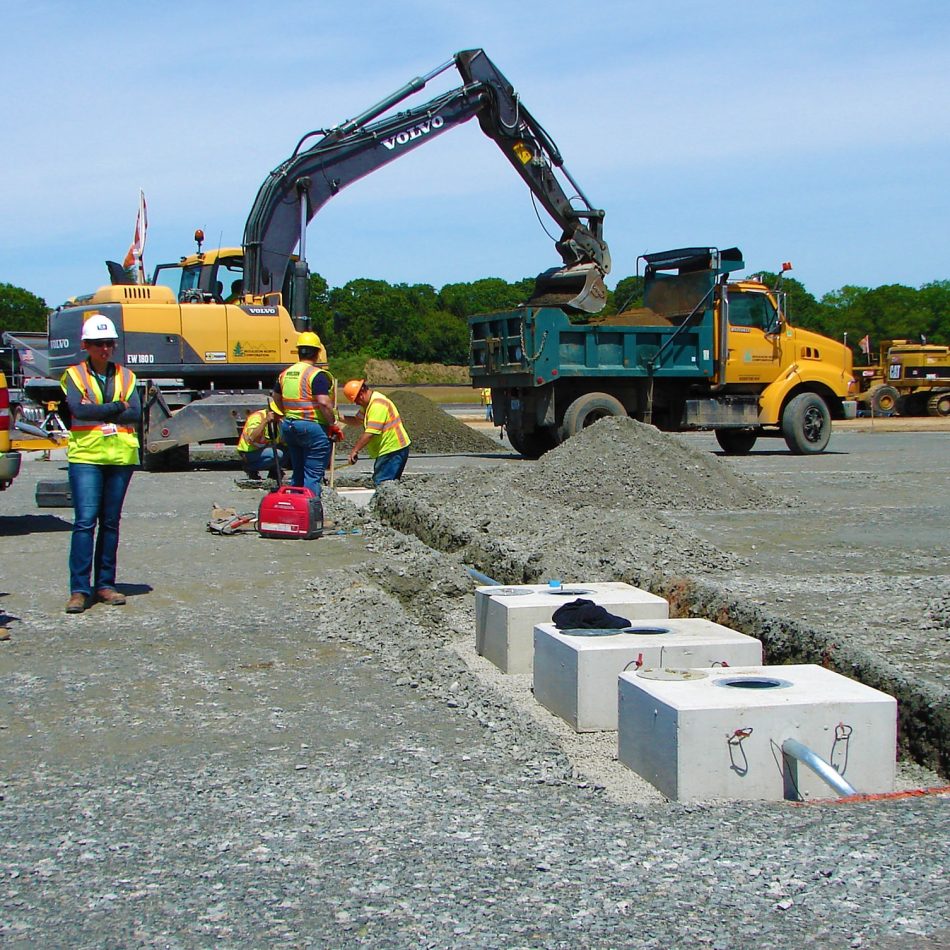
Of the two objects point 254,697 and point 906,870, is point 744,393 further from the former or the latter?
point 906,870

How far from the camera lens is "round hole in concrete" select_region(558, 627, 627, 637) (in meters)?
5.62

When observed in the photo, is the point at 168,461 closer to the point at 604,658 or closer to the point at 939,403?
the point at 604,658

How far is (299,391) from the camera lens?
37.6 feet

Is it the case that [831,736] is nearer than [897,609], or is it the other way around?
[831,736]

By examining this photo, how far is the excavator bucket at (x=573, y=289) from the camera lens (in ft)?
71.1

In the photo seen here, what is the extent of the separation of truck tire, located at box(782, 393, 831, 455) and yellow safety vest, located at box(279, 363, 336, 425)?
12723 mm

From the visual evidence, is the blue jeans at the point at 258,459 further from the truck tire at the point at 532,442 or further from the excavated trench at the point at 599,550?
the truck tire at the point at 532,442

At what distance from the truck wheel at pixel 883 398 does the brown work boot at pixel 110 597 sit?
35014 mm

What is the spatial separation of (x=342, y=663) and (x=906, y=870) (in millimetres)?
3469

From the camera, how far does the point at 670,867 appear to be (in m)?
3.64

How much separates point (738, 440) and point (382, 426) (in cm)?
1262

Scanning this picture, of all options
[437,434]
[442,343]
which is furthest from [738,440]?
[442,343]

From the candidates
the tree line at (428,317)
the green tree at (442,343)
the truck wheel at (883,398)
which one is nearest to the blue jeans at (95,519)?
the truck wheel at (883,398)

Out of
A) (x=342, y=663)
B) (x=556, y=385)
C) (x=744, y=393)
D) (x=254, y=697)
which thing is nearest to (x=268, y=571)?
Result: (x=342, y=663)
